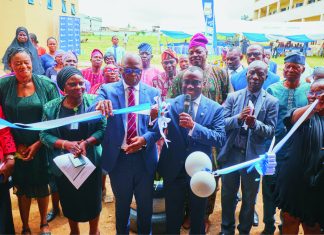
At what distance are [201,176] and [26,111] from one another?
2.07 meters

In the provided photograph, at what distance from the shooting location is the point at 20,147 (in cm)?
302

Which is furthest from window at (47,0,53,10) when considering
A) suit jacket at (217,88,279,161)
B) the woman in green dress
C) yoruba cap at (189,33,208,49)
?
suit jacket at (217,88,279,161)

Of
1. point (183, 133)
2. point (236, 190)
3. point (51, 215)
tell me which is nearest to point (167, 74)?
point (183, 133)

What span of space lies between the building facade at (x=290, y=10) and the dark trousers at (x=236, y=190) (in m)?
41.1

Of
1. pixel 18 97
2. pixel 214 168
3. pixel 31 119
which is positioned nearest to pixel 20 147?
pixel 31 119

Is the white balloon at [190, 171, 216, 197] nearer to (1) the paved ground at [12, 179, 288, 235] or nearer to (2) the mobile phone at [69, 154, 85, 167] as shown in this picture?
(2) the mobile phone at [69, 154, 85, 167]

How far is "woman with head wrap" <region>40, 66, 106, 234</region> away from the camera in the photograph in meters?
2.73

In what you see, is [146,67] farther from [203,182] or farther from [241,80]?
[203,182]

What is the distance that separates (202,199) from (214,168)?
658mm

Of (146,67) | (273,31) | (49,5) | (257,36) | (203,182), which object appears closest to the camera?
(203,182)

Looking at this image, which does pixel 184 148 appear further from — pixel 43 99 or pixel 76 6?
pixel 76 6

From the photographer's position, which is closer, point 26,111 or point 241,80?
point 26,111

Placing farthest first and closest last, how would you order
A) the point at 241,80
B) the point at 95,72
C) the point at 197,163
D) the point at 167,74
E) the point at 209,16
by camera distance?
the point at 209,16
the point at 95,72
the point at 167,74
the point at 241,80
the point at 197,163

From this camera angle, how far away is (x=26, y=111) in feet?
9.69
